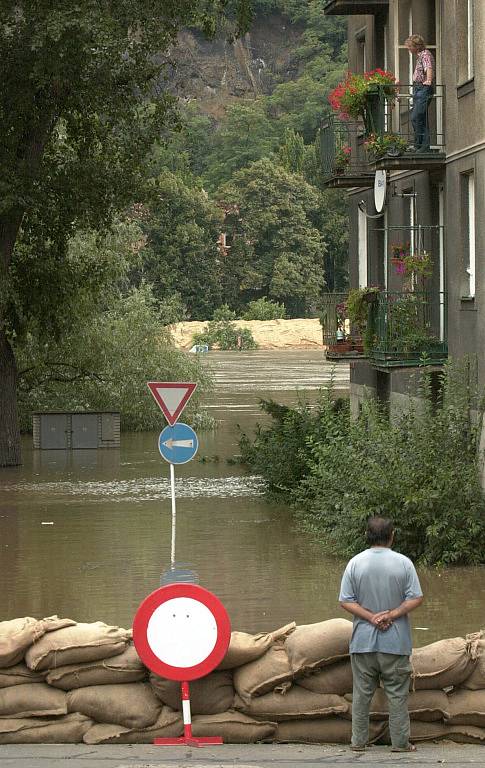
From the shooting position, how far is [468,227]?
890 inches

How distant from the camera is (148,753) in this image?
28.3ft

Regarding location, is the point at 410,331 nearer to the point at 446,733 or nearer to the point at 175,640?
the point at 446,733

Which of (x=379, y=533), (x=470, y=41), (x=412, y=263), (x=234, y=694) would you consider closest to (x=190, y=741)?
(x=234, y=694)

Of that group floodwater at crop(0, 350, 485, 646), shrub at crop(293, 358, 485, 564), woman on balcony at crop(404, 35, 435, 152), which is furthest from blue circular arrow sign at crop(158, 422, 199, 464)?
woman on balcony at crop(404, 35, 435, 152)

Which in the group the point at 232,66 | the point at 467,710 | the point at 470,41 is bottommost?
the point at 467,710

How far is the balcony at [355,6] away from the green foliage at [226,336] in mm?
77742

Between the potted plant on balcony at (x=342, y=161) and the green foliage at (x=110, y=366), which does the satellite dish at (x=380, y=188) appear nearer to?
the potted plant on balcony at (x=342, y=161)

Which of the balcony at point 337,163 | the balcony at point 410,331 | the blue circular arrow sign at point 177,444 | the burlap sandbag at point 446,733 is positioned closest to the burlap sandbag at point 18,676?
the burlap sandbag at point 446,733

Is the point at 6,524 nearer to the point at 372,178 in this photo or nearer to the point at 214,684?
the point at 372,178

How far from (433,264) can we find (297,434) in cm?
347

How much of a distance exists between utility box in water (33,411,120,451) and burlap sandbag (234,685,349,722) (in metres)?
27.0

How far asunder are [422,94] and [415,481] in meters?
7.91

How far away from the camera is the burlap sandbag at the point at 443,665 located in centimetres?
893

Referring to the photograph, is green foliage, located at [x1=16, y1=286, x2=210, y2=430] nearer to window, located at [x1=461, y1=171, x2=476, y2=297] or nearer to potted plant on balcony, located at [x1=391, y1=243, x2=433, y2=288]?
potted plant on balcony, located at [x1=391, y1=243, x2=433, y2=288]
